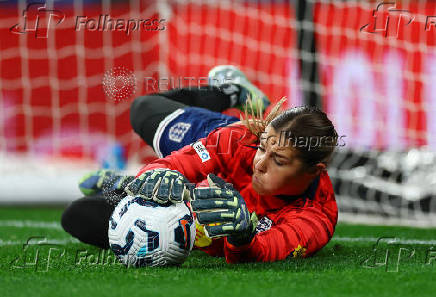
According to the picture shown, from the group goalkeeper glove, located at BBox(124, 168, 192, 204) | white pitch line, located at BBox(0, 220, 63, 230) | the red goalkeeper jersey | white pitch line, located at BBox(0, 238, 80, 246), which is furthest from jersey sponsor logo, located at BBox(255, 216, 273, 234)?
white pitch line, located at BBox(0, 220, 63, 230)

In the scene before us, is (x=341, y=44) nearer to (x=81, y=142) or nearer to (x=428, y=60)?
(x=428, y=60)

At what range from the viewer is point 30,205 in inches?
247

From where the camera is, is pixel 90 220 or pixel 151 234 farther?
pixel 90 220

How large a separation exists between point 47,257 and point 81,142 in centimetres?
504

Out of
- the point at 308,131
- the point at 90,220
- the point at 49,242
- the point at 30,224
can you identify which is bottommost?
the point at 30,224

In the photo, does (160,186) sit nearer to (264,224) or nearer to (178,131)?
(264,224)

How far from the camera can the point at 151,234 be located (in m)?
2.54

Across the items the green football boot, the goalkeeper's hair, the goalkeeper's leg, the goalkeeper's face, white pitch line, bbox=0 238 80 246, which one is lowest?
white pitch line, bbox=0 238 80 246

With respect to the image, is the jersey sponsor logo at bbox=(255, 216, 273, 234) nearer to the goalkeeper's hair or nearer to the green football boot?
the goalkeeper's hair

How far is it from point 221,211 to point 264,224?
649mm

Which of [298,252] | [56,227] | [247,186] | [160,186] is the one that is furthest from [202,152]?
[56,227]

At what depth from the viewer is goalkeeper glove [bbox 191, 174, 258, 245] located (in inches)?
95.3

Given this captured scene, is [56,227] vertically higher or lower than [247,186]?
lower

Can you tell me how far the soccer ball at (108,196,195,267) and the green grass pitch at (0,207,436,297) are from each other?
0.20 feet
